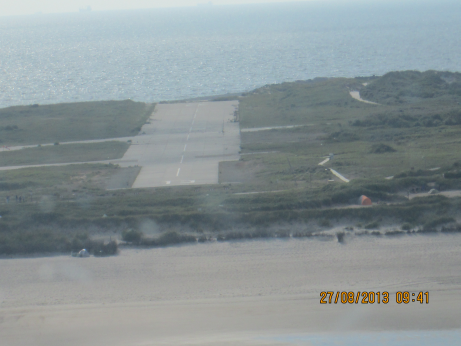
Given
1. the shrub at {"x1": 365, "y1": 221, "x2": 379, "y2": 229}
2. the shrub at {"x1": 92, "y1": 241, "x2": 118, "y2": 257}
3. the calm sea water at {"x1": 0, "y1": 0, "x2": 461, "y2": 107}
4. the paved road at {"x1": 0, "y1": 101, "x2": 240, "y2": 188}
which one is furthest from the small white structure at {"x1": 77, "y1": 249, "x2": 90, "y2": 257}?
the calm sea water at {"x1": 0, "y1": 0, "x2": 461, "y2": 107}

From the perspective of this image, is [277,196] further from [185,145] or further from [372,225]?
[185,145]

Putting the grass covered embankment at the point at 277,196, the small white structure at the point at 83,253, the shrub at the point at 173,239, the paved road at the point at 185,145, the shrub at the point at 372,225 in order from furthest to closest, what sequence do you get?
1. the paved road at the point at 185,145
2. the grass covered embankment at the point at 277,196
3. the shrub at the point at 372,225
4. the shrub at the point at 173,239
5. the small white structure at the point at 83,253

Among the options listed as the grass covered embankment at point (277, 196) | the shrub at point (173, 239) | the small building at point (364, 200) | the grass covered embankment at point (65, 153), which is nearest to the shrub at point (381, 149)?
the grass covered embankment at point (277, 196)

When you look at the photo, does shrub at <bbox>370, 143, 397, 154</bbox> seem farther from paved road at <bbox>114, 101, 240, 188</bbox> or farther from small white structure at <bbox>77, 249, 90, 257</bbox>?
small white structure at <bbox>77, 249, 90, 257</bbox>

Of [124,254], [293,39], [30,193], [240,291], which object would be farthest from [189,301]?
[293,39]

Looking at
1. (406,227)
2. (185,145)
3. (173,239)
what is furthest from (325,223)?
(185,145)

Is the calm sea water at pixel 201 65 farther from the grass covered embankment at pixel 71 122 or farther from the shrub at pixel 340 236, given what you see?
the shrub at pixel 340 236
